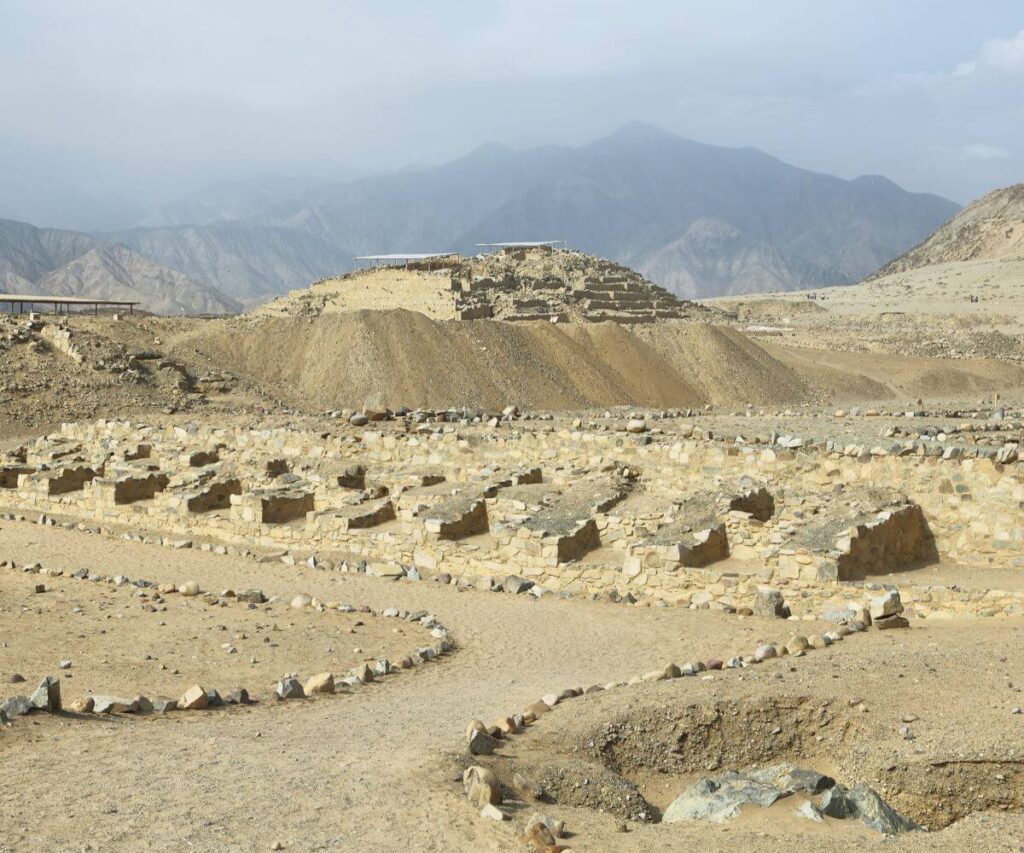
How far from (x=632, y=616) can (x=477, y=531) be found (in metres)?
4.11

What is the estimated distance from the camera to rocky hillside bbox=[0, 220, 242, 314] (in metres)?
124

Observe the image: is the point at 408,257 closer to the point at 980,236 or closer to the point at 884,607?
the point at 884,607

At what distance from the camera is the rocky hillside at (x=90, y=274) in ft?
407

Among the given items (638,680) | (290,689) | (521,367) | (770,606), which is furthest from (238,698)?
(521,367)

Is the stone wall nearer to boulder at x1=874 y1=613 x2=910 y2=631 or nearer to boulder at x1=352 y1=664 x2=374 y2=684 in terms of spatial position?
boulder at x1=874 y1=613 x2=910 y2=631

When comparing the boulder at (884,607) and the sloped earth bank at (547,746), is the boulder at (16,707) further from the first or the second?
the boulder at (884,607)

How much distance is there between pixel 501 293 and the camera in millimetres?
45438

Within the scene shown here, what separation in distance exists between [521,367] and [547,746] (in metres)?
28.8

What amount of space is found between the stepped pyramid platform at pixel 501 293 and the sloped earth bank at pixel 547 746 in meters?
31.0

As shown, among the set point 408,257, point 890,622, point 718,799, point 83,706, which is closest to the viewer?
point 718,799

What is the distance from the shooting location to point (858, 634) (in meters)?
9.43

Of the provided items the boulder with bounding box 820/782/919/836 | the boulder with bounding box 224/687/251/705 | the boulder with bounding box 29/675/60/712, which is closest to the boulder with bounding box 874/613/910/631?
the boulder with bounding box 820/782/919/836

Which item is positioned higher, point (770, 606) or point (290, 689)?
point (290, 689)

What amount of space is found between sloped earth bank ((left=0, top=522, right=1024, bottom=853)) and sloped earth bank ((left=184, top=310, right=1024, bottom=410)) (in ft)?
76.2
